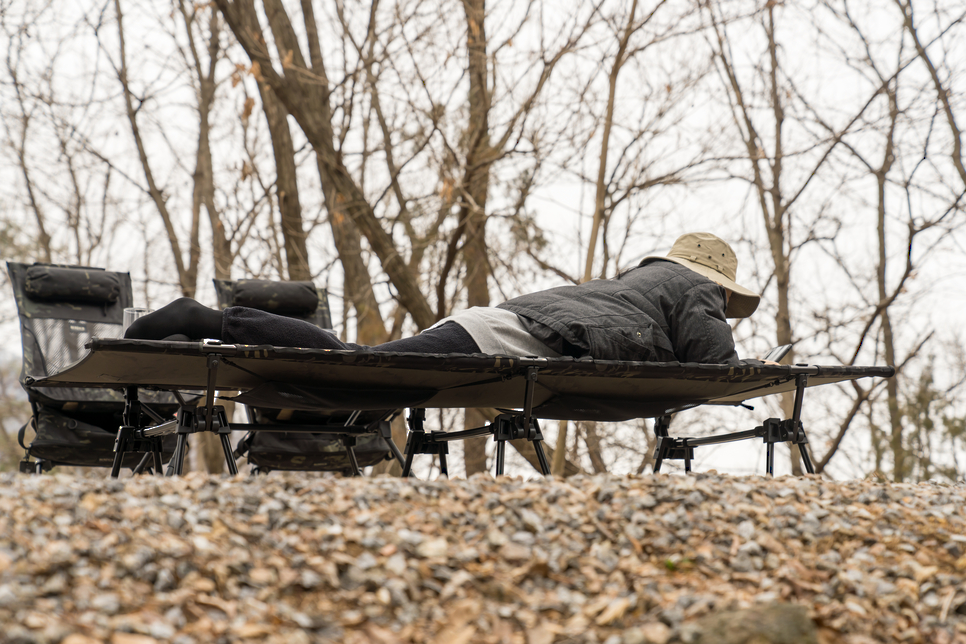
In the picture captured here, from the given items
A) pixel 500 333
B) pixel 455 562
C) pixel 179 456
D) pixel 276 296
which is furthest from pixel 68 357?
pixel 455 562

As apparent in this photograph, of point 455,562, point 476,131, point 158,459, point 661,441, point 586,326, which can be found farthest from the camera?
point 476,131

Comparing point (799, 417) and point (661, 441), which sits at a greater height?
point (799, 417)

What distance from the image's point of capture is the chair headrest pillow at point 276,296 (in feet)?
15.0

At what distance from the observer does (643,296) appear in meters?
2.99

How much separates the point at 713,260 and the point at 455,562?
7.30 feet

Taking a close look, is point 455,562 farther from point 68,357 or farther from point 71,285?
point 71,285

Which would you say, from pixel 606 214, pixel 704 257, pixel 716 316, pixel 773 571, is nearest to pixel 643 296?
pixel 716 316

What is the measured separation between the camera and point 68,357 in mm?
4309

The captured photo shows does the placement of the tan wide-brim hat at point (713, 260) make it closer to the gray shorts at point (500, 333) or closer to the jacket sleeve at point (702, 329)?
the jacket sleeve at point (702, 329)

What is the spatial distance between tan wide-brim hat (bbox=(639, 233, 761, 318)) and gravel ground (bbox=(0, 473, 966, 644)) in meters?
1.46

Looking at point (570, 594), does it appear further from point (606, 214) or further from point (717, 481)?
point (606, 214)

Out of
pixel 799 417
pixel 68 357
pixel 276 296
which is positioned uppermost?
pixel 276 296

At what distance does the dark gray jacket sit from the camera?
2.78 metres

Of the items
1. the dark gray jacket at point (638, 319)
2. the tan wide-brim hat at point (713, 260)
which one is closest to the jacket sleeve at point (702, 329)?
the dark gray jacket at point (638, 319)
